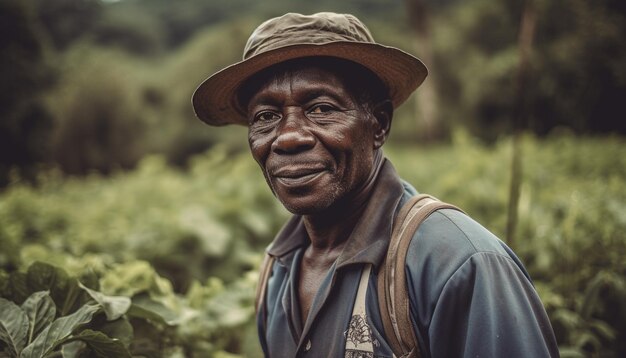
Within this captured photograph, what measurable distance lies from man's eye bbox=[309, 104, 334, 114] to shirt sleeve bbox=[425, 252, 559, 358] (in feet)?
2.39

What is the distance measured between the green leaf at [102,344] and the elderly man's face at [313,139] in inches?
31.0

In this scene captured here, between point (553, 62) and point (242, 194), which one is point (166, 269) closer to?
point (242, 194)

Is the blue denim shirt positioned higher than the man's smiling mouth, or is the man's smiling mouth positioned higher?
the man's smiling mouth

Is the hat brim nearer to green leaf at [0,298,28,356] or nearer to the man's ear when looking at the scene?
the man's ear

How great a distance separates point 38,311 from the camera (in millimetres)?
1875

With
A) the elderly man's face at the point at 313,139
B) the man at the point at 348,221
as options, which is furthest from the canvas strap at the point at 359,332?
the elderly man's face at the point at 313,139

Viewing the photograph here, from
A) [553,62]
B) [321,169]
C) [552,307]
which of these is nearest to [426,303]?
[321,169]

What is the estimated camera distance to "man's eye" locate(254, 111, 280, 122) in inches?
73.8

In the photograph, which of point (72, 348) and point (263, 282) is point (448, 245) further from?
point (72, 348)

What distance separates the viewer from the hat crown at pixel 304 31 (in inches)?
69.1

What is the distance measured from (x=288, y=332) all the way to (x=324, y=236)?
0.40m

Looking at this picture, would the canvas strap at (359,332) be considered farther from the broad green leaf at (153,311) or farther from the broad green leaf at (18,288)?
the broad green leaf at (18,288)

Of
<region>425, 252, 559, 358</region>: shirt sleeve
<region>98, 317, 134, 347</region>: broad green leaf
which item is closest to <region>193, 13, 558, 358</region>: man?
<region>425, 252, 559, 358</region>: shirt sleeve

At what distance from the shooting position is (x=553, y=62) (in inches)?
712
